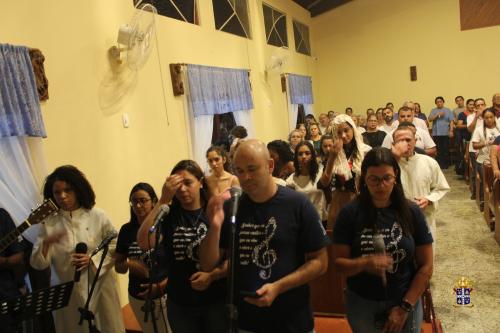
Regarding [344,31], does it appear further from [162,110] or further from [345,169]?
[345,169]

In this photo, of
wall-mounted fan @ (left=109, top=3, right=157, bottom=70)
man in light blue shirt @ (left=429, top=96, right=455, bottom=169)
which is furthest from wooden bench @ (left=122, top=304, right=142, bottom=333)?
man in light blue shirt @ (left=429, top=96, right=455, bottom=169)

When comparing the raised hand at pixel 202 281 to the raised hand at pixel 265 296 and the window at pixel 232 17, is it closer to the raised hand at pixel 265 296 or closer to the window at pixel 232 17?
the raised hand at pixel 265 296

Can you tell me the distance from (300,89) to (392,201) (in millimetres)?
8490

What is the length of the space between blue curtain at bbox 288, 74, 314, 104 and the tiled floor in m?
4.20

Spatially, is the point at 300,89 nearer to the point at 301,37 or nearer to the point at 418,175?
the point at 301,37

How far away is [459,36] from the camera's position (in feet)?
34.5

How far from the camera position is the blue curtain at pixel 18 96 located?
3029 millimetres

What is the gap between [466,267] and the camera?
166 inches

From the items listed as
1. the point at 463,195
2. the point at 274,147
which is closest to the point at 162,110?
the point at 274,147

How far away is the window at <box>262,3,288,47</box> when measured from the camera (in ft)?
28.6

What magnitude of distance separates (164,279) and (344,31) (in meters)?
10.9

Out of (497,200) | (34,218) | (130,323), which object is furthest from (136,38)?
(497,200)

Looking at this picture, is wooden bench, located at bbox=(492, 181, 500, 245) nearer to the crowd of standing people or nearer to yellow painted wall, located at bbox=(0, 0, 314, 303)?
the crowd of standing people

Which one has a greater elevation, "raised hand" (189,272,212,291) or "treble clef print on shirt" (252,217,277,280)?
"treble clef print on shirt" (252,217,277,280)
